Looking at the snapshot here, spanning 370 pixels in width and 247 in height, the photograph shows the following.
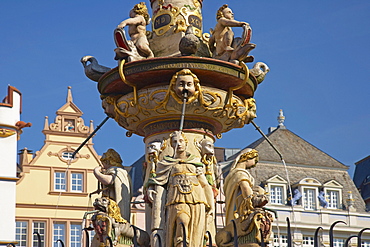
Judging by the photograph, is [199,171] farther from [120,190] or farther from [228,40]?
[228,40]

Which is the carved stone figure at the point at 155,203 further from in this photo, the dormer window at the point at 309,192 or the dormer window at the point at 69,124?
the dormer window at the point at 309,192

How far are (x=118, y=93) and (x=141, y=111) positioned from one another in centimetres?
65

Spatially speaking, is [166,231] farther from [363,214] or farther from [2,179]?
[363,214]

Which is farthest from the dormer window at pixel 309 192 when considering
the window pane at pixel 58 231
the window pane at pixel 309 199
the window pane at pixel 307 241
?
the window pane at pixel 58 231

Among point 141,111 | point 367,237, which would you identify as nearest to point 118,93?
point 141,111

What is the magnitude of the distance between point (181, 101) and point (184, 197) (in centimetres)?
168

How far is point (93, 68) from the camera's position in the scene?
1470 cm

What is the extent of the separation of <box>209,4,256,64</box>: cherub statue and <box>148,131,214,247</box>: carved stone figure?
1.89m

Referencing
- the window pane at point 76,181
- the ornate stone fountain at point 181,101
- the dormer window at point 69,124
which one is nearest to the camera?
the ornate stone fountain at point 181,101

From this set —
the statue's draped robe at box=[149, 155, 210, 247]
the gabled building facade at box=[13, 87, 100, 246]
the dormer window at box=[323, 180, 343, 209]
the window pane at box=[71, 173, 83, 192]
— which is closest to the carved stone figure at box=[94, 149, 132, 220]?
the statue's draped robe at box=[149, 155, 210, 247]

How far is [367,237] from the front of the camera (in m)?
42.6

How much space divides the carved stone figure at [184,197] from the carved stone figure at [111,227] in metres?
0.61

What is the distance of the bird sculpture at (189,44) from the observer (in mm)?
13602

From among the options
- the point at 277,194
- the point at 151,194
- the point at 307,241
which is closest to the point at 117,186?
the point at 151,194
